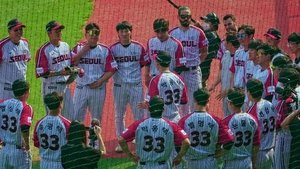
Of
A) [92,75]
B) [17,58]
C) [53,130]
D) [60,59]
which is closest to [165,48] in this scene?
[92,75]

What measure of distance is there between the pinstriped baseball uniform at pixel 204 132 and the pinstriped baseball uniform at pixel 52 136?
3.72 ft

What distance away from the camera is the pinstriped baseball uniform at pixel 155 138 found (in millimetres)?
8227

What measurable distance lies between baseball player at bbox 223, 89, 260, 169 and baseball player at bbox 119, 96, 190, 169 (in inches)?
22.5

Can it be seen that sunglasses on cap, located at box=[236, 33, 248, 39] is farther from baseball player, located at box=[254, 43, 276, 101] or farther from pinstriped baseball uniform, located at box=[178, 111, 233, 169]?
pinstriped baseball uniform, located at box=[178, 111, 233, 169]

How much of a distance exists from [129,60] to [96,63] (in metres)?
0.42

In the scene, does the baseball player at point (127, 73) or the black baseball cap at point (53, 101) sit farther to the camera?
the baseball player at point (127, 73)

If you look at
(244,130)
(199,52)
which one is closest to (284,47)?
(199,52)

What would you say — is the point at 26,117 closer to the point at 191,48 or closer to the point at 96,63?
the point at 96,63

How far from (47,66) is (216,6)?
6.14 m

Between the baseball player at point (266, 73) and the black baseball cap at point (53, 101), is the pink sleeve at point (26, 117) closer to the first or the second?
the black baseball cap at point (53, 101)

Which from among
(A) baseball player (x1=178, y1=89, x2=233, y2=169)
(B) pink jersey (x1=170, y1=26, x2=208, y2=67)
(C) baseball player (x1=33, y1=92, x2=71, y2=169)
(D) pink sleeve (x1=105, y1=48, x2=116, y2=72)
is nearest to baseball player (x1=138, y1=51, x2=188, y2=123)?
(D) pink sleeve (x1=105, y1=48, x2=116, y2=72)

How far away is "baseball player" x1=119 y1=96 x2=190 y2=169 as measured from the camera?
8.23m

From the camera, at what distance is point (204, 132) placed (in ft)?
27.8

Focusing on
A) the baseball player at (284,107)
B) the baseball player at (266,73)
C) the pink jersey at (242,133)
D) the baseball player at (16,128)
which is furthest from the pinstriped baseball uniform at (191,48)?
the baseball player at (16,128)
